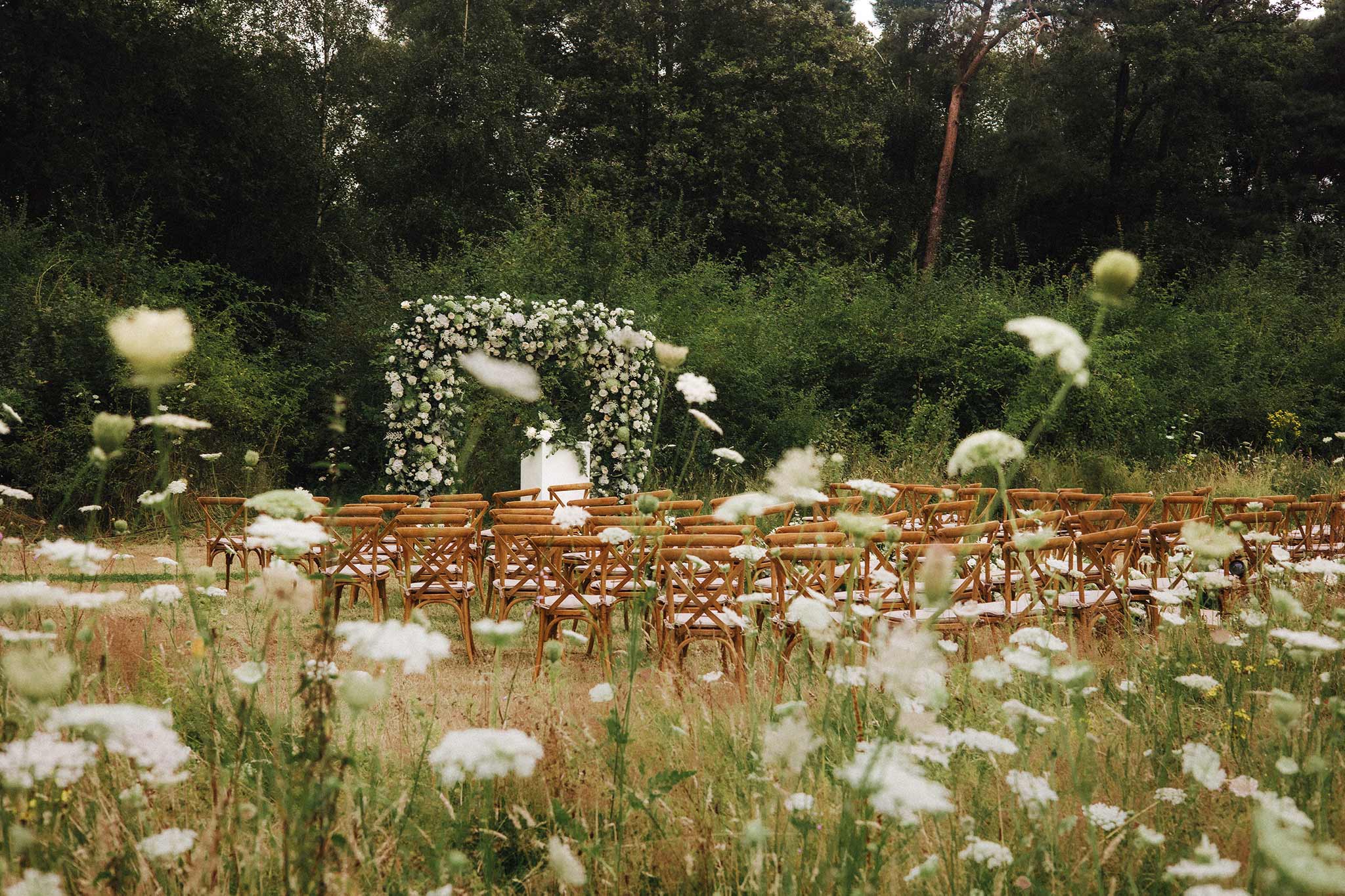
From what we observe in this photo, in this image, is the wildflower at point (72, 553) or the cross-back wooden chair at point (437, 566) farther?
the cross-back wooden chair at point (437, 566)

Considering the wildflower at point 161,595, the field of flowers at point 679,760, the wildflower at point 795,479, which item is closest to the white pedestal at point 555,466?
the field of flowers at point 679,760

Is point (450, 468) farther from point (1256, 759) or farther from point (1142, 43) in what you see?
point (1142, 43)

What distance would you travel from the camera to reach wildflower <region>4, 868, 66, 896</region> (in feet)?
3.48

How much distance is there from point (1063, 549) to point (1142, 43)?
18.7 meters

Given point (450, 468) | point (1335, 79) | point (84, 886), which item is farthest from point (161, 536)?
point (1335, 79)

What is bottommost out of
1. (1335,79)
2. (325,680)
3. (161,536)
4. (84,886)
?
A: (161,536)

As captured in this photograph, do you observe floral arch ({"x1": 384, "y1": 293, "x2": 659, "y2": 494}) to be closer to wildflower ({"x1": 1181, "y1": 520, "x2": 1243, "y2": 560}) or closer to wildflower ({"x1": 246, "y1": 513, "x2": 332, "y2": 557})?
wildflower ({"x1": 1181, "y1": 520, "x2": 1243, "y2": 560})

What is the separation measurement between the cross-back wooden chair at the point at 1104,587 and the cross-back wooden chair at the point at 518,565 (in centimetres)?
229

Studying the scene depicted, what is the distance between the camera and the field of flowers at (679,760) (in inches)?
49.8

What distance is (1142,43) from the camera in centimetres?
1972

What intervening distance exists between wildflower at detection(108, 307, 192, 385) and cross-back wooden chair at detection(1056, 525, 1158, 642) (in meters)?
3.51

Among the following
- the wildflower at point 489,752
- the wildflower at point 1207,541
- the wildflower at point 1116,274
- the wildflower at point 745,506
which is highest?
the wildflower at point 1116,274

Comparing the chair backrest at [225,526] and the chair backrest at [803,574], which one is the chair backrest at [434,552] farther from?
the chair backrest at [803,574]

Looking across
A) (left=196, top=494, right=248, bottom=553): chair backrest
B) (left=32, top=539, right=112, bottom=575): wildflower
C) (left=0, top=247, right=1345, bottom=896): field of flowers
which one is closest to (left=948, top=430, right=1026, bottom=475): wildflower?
(left=0, top=247, right=1345, bottom=896): field of flowers
